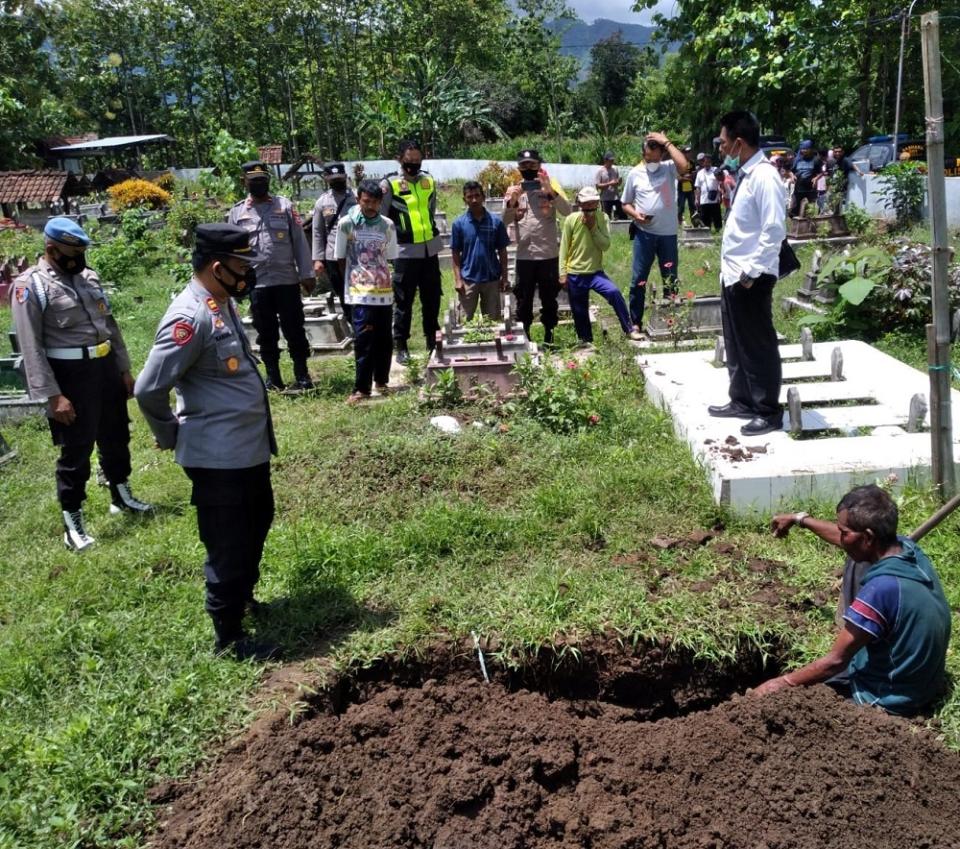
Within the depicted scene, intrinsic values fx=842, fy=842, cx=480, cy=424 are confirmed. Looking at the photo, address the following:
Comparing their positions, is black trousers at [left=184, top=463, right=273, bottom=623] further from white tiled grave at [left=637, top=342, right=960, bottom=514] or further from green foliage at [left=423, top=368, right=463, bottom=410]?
green foliage at [left=423, top=368, right=463, bottom=410]

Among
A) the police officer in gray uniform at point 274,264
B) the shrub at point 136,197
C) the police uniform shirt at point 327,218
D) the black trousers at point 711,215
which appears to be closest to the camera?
the police officer in gray uniform at point 274,264

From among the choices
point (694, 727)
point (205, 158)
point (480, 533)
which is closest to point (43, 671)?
point (480, 533)

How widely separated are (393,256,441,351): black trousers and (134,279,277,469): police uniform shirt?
397cm

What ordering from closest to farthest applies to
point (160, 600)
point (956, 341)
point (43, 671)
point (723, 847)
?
1. point (723, 847)
2. point (43, 671)
3. point (160, 600)
4. point (956, 341)

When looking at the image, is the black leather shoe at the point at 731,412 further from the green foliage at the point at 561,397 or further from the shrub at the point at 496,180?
the shrub at the point at 496,180

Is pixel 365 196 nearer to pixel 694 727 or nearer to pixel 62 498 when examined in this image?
pixel 62 498

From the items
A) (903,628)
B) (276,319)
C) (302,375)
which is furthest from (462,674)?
(276,319)

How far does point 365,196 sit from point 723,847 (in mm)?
5306

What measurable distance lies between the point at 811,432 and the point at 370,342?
3396mm

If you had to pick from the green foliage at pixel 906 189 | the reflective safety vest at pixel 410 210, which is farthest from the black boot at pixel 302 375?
the green foliage at pixel 906 189

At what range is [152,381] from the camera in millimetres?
3240

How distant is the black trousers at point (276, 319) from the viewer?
7023mm

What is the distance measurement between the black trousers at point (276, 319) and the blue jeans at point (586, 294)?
2458 mm

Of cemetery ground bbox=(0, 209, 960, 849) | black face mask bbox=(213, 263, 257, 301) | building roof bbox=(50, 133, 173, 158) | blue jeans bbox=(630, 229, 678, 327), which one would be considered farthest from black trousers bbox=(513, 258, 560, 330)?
building roof bbox=(50, 133, 173, 158)
